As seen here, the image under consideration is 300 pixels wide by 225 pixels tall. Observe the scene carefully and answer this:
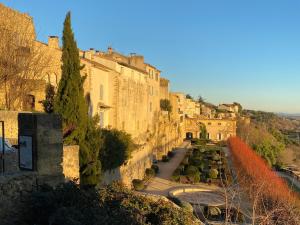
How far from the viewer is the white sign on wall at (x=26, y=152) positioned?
29.4ft

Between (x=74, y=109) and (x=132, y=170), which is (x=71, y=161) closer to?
(x=74, y=109)

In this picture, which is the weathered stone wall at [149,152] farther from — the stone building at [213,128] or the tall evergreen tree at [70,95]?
the stone building at [213,128]

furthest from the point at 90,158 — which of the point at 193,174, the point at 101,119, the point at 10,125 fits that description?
the point at 193,174

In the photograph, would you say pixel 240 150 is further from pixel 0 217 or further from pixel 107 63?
pixel 0 217

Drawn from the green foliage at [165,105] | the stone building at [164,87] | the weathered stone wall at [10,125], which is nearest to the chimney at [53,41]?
the weathered stone wall at [10,125]

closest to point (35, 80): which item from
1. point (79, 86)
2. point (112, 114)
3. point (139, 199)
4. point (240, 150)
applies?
point (79, 86)

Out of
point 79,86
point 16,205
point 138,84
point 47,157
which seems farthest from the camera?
point 138,84

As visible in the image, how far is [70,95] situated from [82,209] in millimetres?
11410

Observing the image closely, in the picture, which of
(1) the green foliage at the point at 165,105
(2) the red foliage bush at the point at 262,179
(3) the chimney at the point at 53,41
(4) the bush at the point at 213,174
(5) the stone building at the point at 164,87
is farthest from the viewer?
(5) the stone building at the point at 164,87

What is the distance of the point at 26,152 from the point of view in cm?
909

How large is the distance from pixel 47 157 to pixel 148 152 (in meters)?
28.4

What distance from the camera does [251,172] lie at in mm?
29797

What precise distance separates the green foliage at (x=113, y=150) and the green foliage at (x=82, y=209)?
11.4 meters

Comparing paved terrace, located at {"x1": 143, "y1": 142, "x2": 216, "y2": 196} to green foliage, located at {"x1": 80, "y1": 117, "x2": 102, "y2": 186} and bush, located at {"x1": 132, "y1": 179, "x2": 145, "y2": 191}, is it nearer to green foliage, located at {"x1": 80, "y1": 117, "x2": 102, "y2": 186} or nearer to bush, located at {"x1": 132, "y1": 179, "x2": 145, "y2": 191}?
bush, located at {"x1": 132, "y1": 179, "x2": 145, "y2": 191}
